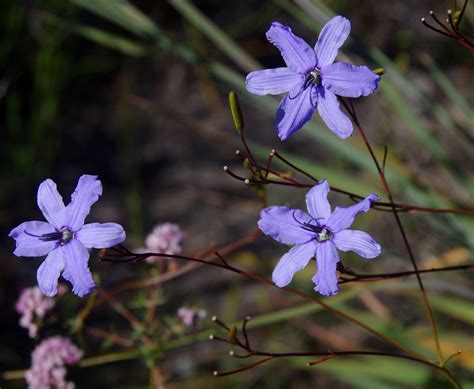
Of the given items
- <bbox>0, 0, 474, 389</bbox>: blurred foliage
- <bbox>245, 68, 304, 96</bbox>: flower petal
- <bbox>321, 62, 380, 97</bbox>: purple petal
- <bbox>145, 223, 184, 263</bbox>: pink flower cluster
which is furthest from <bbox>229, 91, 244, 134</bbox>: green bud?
<bbox>0, 0, 474, 389</bbox>: blurred foliage

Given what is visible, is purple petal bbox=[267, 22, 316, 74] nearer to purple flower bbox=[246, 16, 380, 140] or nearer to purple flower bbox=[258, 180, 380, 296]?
purple flower bbox=[246, 16, 380, 140]

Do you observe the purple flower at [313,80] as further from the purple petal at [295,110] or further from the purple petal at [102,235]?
the purple petal at [102,235]

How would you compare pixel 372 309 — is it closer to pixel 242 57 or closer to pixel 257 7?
pixel 242 57

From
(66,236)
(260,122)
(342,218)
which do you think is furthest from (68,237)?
(260,122)

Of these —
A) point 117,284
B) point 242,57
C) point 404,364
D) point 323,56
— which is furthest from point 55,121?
point 323,56

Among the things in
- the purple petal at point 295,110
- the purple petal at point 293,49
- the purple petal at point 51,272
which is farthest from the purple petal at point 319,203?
the purple petal at point 51,272
